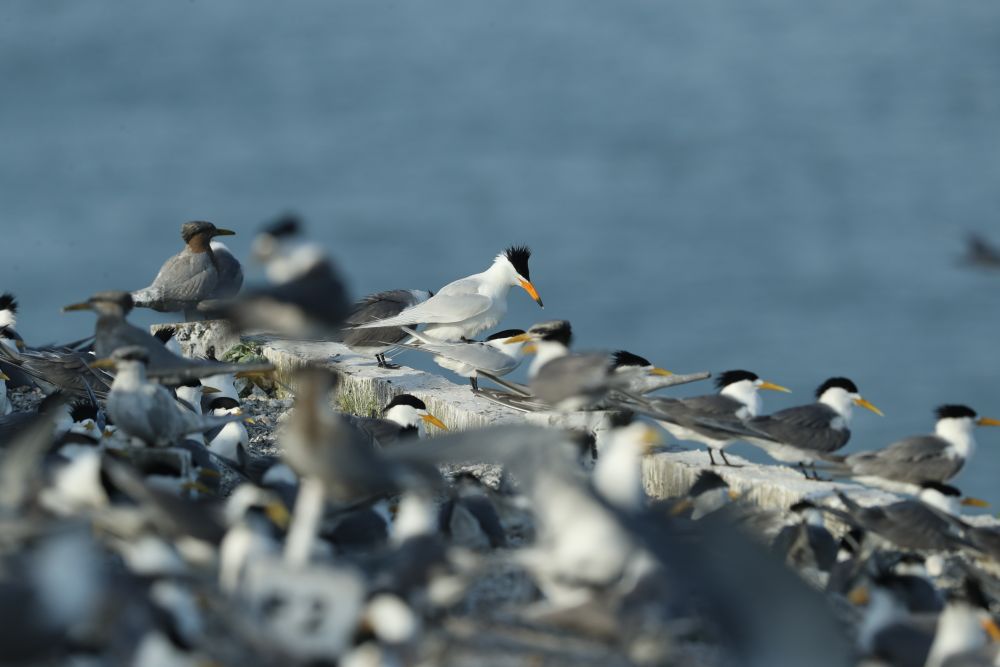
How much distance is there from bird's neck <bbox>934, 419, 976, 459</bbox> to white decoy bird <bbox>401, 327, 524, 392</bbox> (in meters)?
2.58

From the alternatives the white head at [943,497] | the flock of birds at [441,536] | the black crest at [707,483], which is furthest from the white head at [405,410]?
the white head at [943,497]

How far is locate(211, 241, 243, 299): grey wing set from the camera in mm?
11539

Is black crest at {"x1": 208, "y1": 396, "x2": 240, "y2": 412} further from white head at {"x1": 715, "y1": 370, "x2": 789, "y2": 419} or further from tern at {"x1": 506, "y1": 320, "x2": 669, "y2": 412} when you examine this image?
white head at {"x1": 715, "y1": 370, "x2": 789, "y2": 419}

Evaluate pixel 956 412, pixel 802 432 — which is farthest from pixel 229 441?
pixel 956 412

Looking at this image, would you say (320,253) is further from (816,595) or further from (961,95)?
(961,95)

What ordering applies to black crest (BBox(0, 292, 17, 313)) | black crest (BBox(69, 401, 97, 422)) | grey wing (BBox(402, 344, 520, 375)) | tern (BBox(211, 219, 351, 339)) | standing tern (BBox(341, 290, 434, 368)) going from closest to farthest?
tern (BBox(211, 219, 351, 339)) → black crest (BBox(69, 401, 97, 422)) → grey wing (BBox(402, 344, 520, 375)) → standing tern (BBox(341, 290, 434, 368)) → black crest (BBox(0, 292, 17, 313))

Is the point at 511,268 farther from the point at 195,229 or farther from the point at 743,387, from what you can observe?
the point at 743,387

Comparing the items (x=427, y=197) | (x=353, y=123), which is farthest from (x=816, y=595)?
(x=353, y=123)

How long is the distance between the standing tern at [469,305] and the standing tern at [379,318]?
0.06 metres

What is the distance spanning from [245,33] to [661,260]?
51.2 feet

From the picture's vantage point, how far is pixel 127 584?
511 centimetres

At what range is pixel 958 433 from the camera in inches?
322

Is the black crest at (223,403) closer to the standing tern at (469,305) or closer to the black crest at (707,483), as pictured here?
the standing tern at (469,305)

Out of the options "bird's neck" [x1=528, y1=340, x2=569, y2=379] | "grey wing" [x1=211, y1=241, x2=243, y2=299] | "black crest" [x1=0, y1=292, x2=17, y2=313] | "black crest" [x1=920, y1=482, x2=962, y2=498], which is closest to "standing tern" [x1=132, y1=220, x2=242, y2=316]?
"grey wing" [x1=211, y1=241, x2=243, y2=299]
